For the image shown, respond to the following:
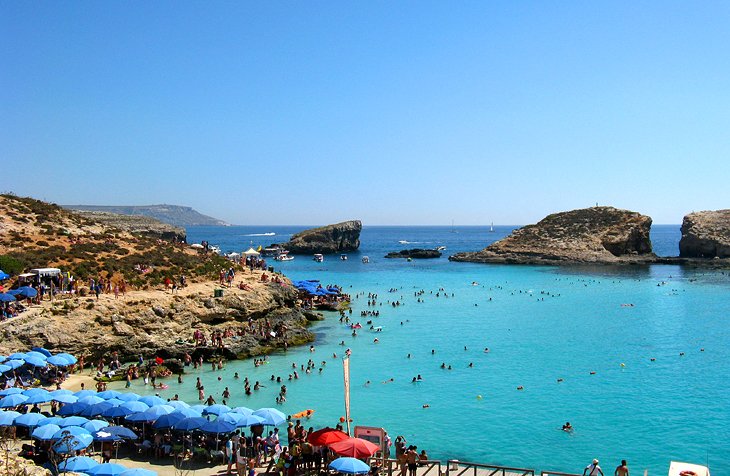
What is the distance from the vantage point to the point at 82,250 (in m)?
40.0

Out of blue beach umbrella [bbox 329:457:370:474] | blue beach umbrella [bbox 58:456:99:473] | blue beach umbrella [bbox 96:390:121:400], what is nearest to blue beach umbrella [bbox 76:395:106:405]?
blue beach umbrella [bbox 96:390:121:400]

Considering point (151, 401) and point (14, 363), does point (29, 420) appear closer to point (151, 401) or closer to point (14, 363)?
point (151, 401)

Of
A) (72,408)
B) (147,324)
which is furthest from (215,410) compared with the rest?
(147,324)

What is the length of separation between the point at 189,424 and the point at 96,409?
12.3 ft

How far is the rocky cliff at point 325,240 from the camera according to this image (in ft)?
419

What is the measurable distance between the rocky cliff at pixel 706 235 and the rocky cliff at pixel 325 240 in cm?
7217

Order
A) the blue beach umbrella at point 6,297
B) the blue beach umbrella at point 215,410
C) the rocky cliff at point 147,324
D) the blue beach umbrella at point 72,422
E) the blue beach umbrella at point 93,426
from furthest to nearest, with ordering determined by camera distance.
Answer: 1. the blue beach umbrella at point 6,297
2. the rocky cliff at point 147,324
3. the blue beach umbrella at point 215,410
4. the blue beach umbrella at point 93,426
5. the blue beach umbrella at point 72,422

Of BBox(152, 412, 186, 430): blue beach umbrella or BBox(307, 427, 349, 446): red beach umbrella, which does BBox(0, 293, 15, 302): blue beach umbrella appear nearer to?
BBox(152, 412, 186, 430): blue beach umbrella

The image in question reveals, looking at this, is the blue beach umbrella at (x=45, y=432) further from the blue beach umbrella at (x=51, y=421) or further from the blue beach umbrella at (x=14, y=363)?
the blue beach umbrella at (x=14, y=363)

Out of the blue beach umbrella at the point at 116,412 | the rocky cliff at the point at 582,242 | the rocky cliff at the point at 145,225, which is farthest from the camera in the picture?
the rocky cliff at the point at 582,242

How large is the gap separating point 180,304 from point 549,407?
75.2 ft

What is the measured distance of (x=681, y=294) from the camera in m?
61.5

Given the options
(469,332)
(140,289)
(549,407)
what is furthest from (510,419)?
(140,289)

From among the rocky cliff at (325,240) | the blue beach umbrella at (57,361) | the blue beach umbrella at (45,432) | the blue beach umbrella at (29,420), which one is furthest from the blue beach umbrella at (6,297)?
the rocky cliff at (325,240)
